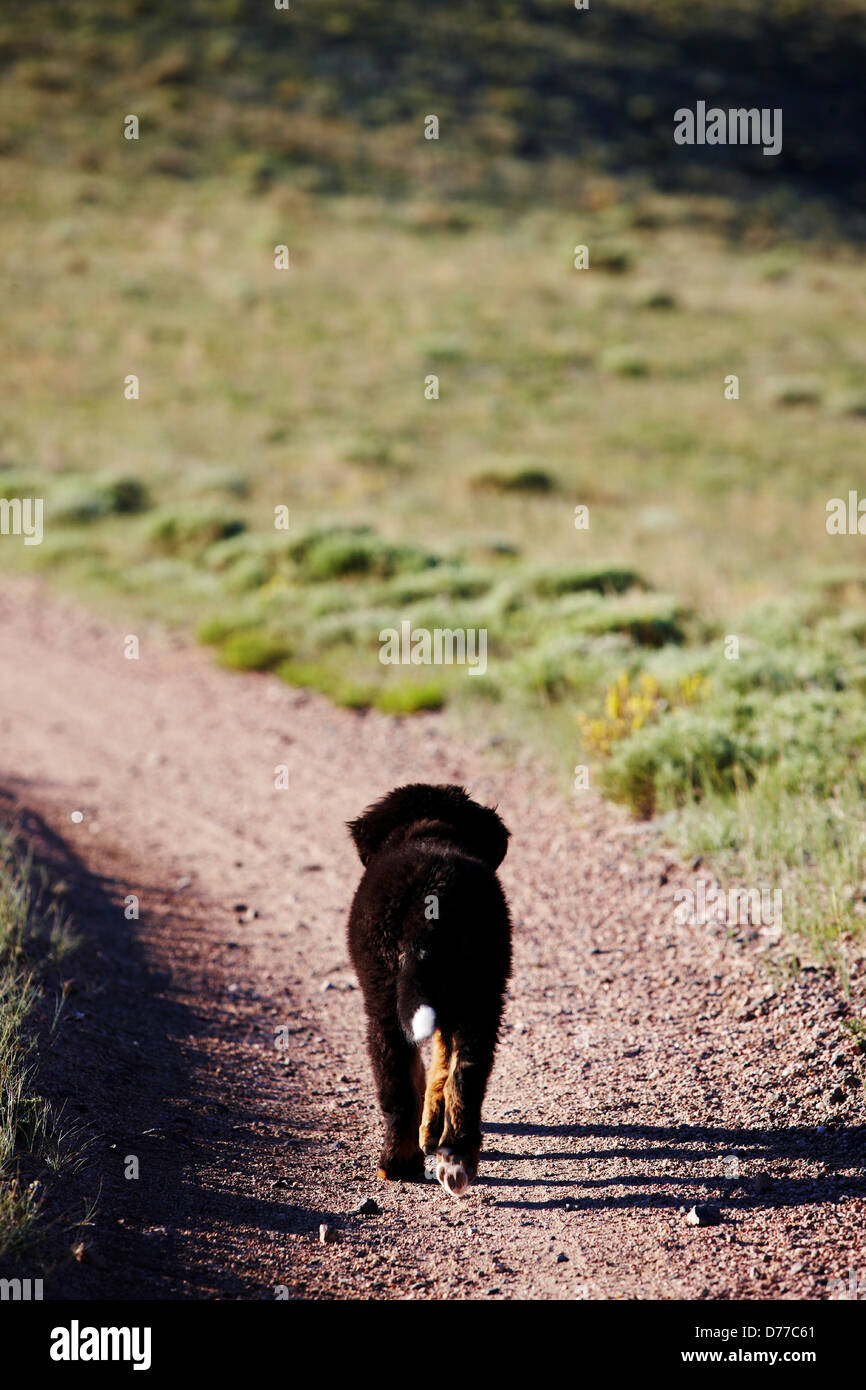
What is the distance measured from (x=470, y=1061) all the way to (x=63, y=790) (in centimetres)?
555

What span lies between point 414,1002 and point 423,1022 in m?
0.08

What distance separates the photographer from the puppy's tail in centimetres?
350

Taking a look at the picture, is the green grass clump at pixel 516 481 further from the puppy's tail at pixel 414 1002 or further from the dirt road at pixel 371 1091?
the puppy's tail at pixel 414 1002

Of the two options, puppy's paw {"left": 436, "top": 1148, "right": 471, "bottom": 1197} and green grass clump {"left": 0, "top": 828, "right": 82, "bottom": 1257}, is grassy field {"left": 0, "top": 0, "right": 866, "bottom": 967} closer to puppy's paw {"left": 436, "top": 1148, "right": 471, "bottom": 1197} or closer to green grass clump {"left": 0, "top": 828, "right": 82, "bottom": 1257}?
puppy's paw {"left": 436, "top": 1148, "right": 471, "bottom": 1197}

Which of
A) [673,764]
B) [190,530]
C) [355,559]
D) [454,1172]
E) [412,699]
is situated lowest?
[454,1172]

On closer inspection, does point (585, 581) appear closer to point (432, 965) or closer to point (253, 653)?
point (253, 653)

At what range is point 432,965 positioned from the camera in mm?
3564

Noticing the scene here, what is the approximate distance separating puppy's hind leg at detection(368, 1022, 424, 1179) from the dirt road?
10 cm

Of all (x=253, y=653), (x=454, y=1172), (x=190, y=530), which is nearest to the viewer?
(x=454, y=1172)

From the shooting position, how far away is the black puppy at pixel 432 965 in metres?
3.49

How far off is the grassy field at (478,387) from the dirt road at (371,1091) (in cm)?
60

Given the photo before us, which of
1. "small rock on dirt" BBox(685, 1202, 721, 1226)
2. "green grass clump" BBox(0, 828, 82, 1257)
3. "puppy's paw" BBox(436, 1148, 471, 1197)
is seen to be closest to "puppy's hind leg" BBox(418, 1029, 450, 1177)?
"puppy's paw" BBox(436, 1148, 471, 1197)

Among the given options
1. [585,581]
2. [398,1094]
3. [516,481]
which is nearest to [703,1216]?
[398,1094]

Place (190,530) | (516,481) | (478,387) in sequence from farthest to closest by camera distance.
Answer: (478,387) → (516,481) → (190,530)
